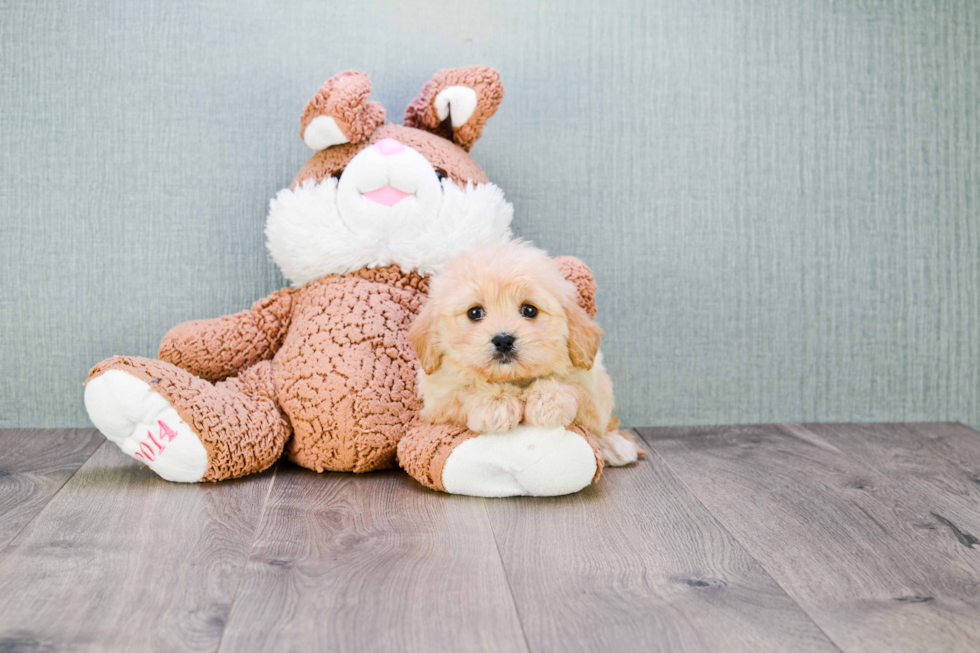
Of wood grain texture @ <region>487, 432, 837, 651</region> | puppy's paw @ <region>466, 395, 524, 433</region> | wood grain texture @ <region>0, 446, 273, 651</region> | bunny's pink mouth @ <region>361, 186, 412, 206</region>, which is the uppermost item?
bunny's pink mouth @ <region>361, 186, 412, 206</region>

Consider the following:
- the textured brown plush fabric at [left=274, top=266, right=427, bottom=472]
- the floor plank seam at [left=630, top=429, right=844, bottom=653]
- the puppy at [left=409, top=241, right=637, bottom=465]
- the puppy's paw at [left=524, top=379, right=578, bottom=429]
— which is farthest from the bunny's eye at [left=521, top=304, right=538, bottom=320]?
the floor plank seam at [left=630, top=429, right=844, bottom=653]

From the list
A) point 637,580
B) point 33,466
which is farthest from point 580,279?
point 33,466

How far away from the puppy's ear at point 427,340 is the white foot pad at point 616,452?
351 mm

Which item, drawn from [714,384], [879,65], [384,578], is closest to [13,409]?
[384,578]

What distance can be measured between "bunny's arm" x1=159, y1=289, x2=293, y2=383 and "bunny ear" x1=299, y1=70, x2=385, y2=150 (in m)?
0.29

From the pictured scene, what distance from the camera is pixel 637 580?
828 millimetres

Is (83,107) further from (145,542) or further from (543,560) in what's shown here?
(543,560)

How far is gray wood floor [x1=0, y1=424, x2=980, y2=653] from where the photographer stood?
28.2 inches

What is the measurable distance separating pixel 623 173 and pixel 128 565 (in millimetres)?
1116

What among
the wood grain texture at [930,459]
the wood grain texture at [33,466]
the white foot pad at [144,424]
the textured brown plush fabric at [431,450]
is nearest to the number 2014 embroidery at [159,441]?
the white foot pad at [144,424]

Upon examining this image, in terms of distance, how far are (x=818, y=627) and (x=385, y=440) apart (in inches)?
26.2

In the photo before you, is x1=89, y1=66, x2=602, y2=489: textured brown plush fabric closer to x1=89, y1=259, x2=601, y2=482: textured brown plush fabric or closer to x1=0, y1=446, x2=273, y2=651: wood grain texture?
x1=89, y1=259, x2=601, y2=482: textured brown plush fabric

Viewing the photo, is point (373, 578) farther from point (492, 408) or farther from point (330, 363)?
point (330, 363)

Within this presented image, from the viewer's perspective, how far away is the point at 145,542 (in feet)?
3.01
